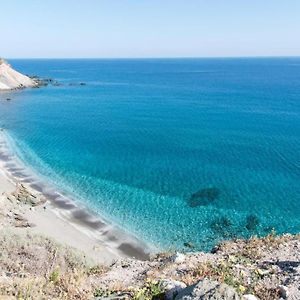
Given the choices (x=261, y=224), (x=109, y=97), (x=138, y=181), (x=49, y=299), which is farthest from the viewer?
(x=109, y=97)

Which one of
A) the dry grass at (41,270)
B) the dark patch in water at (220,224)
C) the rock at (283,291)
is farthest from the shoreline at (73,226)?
the rock at (283,291)

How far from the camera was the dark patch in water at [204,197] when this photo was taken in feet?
128

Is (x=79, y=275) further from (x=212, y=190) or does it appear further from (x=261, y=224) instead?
(x=212, y=190)

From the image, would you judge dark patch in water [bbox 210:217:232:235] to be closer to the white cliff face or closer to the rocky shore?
the rocky shore

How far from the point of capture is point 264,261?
17203 millimetres

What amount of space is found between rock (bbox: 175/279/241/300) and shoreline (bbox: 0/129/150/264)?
710 inches

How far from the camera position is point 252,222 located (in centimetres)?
3512

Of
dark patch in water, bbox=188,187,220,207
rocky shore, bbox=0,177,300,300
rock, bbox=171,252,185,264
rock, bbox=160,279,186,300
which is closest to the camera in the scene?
rock, bbox=160,279,186,300

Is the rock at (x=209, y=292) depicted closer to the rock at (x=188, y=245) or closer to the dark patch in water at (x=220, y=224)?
the rock at (x=188, y=245)

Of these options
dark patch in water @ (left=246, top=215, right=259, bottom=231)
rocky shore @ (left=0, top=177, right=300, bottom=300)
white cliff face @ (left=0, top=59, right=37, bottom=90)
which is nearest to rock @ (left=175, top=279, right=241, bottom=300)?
rocky shore @ (left=0, top=177, right=300, bottom=300)

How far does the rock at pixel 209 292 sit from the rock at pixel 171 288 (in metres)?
0.84

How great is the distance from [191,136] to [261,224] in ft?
107

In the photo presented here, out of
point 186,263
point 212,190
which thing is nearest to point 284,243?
point 186,263

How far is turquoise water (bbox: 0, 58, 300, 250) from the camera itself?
35.6 meters
